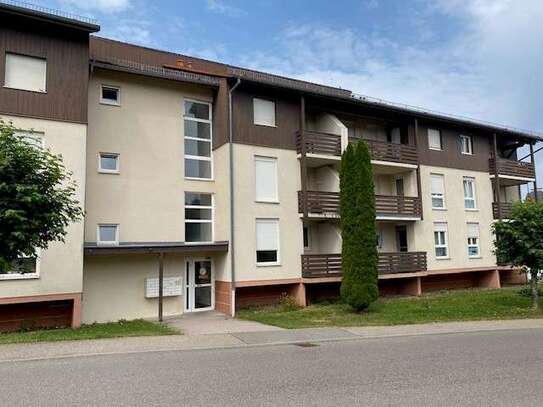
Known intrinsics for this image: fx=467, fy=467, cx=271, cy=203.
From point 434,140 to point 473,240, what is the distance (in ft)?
18.7

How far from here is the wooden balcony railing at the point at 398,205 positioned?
68.5 feet

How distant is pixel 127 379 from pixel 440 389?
185 inches

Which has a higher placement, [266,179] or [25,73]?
[25,73]

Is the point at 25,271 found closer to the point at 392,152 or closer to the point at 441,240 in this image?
the point at 392,152

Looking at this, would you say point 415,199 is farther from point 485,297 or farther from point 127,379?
point 127,379

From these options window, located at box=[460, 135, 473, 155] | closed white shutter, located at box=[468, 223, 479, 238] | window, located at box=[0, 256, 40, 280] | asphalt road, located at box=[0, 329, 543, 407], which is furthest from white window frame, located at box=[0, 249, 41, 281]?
window, located at box=[460, 135, 473, 155]

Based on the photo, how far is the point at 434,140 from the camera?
947 inches

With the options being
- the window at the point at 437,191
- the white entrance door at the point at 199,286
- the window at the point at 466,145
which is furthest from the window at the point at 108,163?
the window at the point at 466,145

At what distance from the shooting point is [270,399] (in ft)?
20.1

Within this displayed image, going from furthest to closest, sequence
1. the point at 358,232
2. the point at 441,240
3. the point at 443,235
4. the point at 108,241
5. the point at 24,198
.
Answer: the point at 443,235, the point at 441,240, the point at 108,241, the point at 358,232, the point at 24,198

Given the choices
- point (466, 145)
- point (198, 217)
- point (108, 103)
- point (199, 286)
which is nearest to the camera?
point (108, 103)

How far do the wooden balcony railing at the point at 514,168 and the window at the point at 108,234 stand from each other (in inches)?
800

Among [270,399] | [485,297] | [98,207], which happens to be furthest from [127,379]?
[485,297]

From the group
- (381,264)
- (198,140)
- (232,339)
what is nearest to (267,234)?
(198,140)
